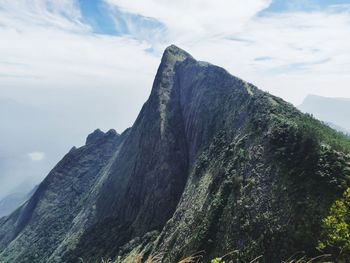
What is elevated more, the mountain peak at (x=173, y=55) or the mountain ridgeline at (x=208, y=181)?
the mountain peak at (x=173, y=55)

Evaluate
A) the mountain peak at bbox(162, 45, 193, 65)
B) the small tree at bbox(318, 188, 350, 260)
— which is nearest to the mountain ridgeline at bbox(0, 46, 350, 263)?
the mountain peak at bbox(162, 45, 193, 65)

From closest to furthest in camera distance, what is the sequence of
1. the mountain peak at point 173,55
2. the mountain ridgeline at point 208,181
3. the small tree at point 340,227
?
the small tree at point 340,227 → the mountain ridgeline at point 208,181 → the mountain peak at point 173,55

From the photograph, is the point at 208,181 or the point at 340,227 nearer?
the point at 340,227

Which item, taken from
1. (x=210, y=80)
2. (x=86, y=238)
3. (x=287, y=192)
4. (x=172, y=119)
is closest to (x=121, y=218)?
(x=86, y=238)

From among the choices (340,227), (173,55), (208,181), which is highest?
(173,55)

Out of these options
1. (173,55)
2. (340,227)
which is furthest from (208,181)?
(173,55)

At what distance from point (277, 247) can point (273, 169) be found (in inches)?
677

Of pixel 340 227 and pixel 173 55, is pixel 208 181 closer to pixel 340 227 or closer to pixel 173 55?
pixel 340 227

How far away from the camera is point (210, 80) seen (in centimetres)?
14262

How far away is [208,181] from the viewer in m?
96.5

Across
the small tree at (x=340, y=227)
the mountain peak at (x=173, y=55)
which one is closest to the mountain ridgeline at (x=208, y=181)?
the mountain peak at (x=173, y=55)

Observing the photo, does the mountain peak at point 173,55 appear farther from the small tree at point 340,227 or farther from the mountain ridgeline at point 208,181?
the small tree at point 340,227

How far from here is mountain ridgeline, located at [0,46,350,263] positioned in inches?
2247

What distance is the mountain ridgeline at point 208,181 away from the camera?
187 ft
